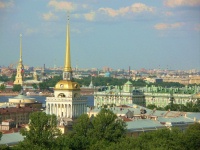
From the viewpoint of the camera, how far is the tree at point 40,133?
18266 millimetres

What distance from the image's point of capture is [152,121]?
90.0 feet

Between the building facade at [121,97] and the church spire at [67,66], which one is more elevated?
the church spire at [67,66]

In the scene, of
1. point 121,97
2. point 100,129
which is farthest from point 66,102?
point 121,97

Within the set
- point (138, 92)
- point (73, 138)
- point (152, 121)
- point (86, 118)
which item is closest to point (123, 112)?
point (152, 121)

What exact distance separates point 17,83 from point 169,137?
2303 inches

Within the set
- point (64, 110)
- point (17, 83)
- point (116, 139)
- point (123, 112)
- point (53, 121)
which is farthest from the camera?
point (17, 83)

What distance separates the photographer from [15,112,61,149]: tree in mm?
18266

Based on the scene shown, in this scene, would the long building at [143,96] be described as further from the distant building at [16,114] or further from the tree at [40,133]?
the tree at [40,133]

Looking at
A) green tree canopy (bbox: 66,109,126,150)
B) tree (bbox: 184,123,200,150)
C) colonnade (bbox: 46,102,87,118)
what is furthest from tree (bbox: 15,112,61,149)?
colonnade (bbox: 46,102,87,118)

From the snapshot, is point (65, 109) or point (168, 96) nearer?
point (65, 109)

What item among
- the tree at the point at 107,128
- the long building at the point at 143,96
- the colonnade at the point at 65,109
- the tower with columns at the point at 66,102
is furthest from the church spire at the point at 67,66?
the long building at the point at 143,96

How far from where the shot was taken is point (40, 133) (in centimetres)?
1880

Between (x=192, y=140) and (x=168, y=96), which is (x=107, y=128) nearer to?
(x=192, y=140)

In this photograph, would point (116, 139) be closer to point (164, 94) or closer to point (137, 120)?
point (137, 120)
